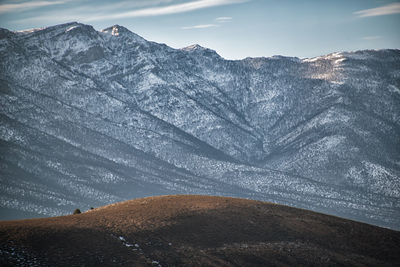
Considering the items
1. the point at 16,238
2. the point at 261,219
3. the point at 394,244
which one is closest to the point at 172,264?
the point at 16,238

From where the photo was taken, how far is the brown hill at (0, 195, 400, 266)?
5450cm

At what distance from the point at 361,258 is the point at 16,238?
4506 cm

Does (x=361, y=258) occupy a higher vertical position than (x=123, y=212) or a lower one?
lower

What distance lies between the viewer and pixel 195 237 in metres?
64.8

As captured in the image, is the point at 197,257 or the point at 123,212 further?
the point at 123,212

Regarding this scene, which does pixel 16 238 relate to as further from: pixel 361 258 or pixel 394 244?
pixel 394 244

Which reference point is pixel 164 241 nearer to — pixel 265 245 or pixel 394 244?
pixel 265 245

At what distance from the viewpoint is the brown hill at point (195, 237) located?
5450 centimetres

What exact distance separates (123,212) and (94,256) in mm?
16356

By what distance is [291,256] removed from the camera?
212 ft

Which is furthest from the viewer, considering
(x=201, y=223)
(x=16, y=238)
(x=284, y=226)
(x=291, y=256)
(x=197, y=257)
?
(x=284, y=226)

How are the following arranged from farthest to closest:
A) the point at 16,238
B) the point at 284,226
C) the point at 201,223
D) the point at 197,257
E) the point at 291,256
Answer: the point at 284,226 < the point at 201,223 < the point at 291,256 < the point at 197,257 < the point at 16,238

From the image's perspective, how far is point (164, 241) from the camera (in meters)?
61.9

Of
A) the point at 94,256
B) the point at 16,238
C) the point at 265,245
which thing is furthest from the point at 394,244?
the point at 16,238
